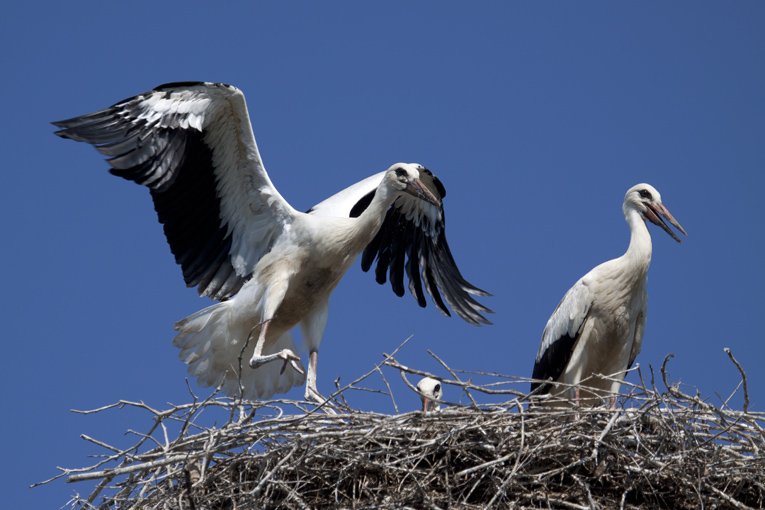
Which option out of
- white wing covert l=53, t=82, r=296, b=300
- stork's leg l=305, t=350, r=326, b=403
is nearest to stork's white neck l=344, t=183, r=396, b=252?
white wing covert l=53, t=82, r=296, b=300

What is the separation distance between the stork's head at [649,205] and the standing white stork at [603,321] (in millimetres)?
35

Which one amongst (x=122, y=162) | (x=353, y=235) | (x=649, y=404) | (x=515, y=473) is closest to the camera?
(x=515, y=473)

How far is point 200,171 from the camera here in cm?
742

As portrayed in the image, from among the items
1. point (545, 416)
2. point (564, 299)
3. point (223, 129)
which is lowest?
point (545, 416)

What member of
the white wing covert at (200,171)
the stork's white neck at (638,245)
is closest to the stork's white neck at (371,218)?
the white wing covert at (200,171)

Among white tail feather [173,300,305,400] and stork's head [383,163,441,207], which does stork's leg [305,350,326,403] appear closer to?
white tail feather [173,300,305,400]

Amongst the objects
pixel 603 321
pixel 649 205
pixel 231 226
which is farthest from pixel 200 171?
pixel 649 205

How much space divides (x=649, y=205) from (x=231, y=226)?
3173 mm

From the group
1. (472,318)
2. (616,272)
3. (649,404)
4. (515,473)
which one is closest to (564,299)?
(616,272)

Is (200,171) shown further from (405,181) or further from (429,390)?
(429,390)

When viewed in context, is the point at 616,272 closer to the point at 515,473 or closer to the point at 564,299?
the point at 564,299

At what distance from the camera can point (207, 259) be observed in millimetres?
7758

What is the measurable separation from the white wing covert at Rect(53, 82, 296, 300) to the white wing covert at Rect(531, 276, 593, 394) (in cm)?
213

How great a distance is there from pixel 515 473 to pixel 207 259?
3.43 m
